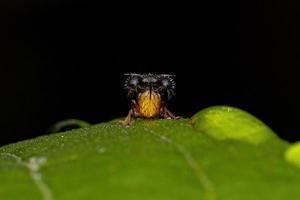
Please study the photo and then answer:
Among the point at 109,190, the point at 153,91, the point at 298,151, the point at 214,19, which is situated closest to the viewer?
the point at 109,190

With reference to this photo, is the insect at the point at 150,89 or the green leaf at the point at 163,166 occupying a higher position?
the green leaf at the point at 163,166

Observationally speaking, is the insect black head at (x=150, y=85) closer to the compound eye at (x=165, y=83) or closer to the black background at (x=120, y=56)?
the compound eye at (x=165, y=83)

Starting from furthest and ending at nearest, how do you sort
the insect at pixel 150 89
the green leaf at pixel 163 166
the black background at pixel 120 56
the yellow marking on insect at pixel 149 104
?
1. the black background at pixel 120 56
2. the insect at pixel 150 89
3. the yellow marking on insect at pixel 149 104
4. the green leaf at pixel 163 166

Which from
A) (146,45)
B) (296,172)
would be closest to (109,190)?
(296,172)

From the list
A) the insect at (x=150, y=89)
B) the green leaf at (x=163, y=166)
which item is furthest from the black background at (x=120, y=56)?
the green leaf at (x=163, y=166)

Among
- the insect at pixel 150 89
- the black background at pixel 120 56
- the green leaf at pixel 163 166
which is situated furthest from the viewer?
the black background at pixel 120 56

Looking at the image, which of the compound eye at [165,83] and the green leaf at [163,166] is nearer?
the green leaf at [163,166]

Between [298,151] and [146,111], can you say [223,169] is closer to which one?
[298,151]
